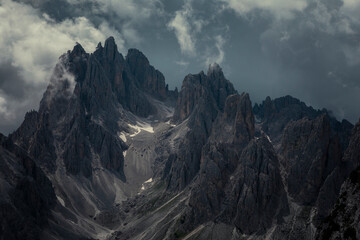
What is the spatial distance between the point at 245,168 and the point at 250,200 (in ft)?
53.3

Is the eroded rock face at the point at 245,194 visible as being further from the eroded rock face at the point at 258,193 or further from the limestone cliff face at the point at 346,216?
the limestone cliff face at the point at 346,216

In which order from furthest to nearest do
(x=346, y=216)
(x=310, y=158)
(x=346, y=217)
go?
(x=310, y=158), (x=346, y=216), (x=346, y=217)

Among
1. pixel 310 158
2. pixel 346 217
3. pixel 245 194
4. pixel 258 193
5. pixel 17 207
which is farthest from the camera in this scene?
pixel 17 207

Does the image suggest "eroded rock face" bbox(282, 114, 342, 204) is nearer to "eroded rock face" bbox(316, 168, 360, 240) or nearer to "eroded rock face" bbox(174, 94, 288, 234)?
"eroded rock face" bbox(174, 94, 288, 234)

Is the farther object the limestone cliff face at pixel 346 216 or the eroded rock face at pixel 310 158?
the eroded rock face at pixel 310 158

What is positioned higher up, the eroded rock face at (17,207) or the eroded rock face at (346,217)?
the eroded rock face at (17,207)

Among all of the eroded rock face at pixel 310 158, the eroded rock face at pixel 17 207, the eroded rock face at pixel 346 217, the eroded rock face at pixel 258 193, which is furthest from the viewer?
→ the eroded rock face at pixel 17 207

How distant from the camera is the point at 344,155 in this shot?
158250 mm

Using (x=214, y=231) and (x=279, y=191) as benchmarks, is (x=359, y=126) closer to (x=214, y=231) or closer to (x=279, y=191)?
(x=279, y=191)

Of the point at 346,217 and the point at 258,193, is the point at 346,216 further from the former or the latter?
the point at 258,193

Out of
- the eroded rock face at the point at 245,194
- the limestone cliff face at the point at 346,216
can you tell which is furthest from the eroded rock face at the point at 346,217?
the eroded rock face at the point at 245,194

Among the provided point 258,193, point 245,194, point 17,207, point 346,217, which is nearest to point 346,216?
point 346,217

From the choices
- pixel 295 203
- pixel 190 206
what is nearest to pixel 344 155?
pixel 295 203

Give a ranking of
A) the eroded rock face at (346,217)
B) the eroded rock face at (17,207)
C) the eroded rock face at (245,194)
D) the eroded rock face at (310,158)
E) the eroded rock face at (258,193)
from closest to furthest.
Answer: the eroded rock face at (346,217)
the eroded rock face at (310,158)
the eroded rock face at (258,193)
the eroded rock face at (245,194)
the eroded rock face at (17,207)
